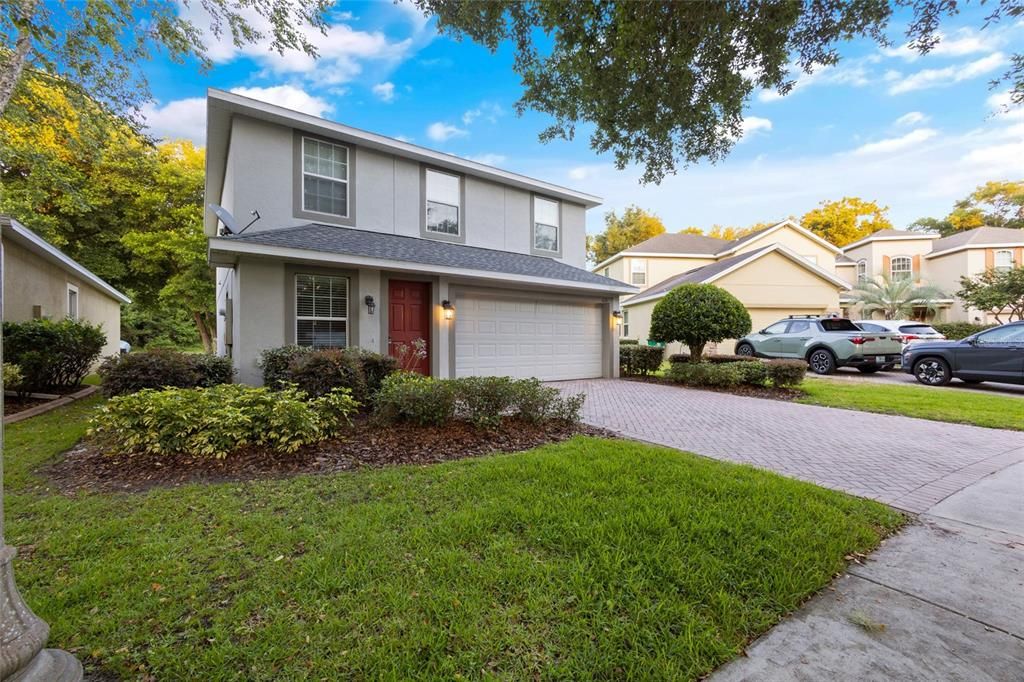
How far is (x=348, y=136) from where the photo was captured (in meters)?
8.65

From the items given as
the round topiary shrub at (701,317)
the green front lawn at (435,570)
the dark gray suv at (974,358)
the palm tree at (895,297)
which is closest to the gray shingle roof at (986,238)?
the palm tree at (895,297)

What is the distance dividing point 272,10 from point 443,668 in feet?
25.5

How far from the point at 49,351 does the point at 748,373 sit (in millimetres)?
14586

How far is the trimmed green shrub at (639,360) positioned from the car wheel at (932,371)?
6139 millimetres

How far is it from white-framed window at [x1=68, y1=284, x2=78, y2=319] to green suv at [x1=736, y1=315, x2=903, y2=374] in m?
21.1

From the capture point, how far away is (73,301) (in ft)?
40.7

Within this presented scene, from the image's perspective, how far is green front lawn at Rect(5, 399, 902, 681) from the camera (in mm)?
1809

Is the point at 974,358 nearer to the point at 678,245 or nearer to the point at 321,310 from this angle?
the point at 321,310

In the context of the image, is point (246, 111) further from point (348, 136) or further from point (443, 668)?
point (443, 668)

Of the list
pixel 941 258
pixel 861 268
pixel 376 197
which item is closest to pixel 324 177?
pixel 376 197

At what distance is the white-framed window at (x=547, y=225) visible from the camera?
40.1 feet

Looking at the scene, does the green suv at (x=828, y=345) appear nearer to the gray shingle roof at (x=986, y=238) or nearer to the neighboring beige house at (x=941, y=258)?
the neighboring beige house at (x=941, y=258)

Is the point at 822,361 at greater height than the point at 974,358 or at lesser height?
lesser

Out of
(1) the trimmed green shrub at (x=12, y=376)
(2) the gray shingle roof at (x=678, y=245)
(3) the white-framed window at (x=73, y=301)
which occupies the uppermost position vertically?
(2) the gray shingle roof at (x=678, y=245)
